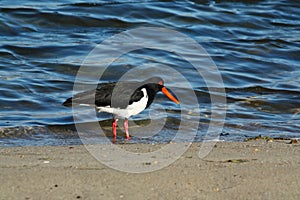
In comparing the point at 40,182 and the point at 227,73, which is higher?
the point at 40,182

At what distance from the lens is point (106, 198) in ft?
17.1

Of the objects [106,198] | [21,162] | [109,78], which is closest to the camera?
[106,198]

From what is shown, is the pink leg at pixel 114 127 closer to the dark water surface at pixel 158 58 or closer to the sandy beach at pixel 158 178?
the dark water surface at pixel 158 58

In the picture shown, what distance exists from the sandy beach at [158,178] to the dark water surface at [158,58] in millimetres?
1686

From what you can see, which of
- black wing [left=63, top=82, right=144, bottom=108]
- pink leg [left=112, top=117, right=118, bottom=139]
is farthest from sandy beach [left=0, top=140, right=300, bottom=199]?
pink leg [left=112, top=117, right=118, bottom=139]

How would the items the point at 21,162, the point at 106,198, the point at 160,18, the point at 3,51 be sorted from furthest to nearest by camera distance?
the point at 160,18 < the point at 3,51 < the point at 21,162 < the point at 106,198

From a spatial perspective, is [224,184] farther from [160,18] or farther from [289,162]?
[160,18]

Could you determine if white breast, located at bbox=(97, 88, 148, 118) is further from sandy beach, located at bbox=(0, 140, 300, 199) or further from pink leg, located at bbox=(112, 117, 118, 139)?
sandy beach, located at bbox=(0, 140, 300, 199)

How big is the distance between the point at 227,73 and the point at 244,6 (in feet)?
15.7

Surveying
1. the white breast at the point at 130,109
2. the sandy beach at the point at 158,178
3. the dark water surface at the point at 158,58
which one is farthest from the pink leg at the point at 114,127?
the sandy beach at the point at 158,178

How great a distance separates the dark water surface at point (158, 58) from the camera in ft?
29.8

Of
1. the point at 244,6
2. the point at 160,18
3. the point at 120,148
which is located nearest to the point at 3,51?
the point at 160,18

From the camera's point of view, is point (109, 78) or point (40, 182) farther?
point (109, 78)

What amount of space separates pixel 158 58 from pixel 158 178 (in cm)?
680
